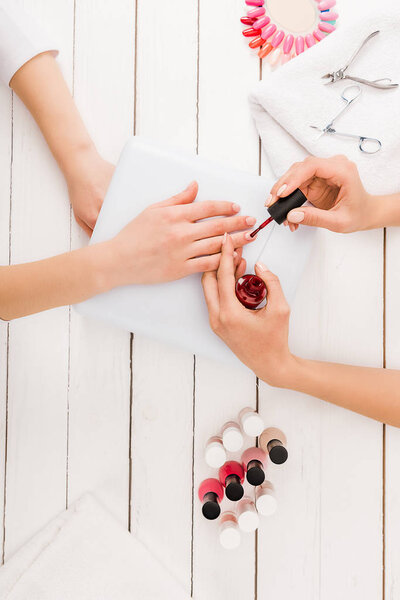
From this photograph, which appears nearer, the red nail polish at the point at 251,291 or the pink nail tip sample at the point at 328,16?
the red nail polish at the point at 251,291

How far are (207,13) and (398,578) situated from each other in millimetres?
1144

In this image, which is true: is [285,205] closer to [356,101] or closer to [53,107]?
[356,101]

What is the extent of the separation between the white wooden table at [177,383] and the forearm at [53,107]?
0.14 feet

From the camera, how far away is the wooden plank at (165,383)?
Result: 846 millimetres

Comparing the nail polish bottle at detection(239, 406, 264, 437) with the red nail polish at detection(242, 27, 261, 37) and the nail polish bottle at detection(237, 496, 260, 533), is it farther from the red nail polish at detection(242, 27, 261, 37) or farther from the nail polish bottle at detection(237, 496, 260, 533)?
the red nail polish at detection(242, 27, 261, 37)

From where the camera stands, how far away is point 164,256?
2.18 feet

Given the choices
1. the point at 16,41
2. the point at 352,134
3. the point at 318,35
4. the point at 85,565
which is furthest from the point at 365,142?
the point at 85,565

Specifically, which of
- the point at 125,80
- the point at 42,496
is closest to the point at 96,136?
the point at 125,80

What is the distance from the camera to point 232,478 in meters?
0.81

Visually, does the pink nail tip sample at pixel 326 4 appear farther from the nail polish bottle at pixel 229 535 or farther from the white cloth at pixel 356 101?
the nail polish bottle at pixel 229 535

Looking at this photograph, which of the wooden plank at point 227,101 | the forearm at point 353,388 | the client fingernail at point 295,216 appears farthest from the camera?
the wooden plank at point 227,101

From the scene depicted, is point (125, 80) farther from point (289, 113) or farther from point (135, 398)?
point (135, 398)

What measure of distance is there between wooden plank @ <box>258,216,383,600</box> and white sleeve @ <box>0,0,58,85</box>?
0.62m

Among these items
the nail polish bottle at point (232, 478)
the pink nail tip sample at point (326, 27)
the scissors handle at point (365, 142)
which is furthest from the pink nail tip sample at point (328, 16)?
the nail polish bottle at point (232, 478)
